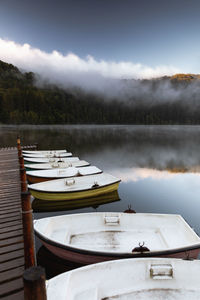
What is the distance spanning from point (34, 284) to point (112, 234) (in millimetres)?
6113

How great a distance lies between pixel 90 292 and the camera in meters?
4.21

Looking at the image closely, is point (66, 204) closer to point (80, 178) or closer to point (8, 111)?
point (80, 178)

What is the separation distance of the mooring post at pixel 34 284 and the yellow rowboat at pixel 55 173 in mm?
12969

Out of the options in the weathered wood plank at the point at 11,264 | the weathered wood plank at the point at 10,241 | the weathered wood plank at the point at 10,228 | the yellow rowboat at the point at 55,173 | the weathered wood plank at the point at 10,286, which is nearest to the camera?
the weathered wood plank at the point at 10,286

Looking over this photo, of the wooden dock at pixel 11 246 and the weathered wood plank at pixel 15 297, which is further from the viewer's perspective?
the wooden dock at pixel 11 246

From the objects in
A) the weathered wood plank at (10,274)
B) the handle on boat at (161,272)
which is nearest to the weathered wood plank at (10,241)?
the weathered wood plank at (10,274)

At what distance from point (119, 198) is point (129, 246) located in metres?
8.37

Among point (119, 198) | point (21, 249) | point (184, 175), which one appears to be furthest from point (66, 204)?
point (184, 175)

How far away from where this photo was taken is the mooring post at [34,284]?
1699mm

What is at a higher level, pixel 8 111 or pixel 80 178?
pixel 8 111

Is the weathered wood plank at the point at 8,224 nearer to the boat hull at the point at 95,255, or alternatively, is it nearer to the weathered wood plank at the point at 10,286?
the boat hull at the point at 95,255

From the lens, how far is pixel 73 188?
13320 millimetres

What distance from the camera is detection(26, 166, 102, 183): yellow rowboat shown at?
1449 centimetres

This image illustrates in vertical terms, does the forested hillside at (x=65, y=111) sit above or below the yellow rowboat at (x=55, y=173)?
above
